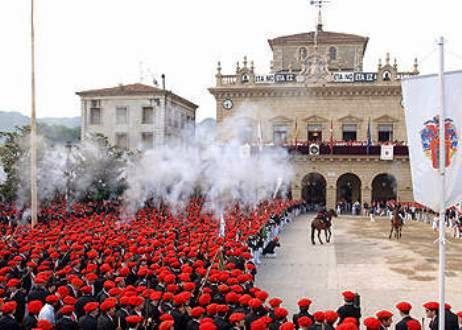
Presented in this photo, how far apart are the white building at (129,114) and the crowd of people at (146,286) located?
80.2ft

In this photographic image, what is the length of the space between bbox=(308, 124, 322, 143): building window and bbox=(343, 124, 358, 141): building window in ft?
6.01

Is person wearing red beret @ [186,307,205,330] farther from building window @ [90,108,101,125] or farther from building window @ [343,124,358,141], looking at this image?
building window @ [90,108,101,125]

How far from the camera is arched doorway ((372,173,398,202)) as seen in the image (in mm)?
38969

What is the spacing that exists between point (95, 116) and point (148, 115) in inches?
176

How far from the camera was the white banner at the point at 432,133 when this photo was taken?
696 cm

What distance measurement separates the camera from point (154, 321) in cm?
813

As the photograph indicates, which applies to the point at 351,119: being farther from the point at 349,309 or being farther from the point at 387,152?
the point at 349,309

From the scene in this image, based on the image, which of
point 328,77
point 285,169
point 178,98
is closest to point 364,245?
point 285,169

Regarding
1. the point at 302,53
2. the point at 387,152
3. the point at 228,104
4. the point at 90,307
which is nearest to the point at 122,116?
the point at 228,104

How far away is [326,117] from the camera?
39250mm

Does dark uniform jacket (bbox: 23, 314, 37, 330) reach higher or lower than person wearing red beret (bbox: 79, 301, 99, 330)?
lower

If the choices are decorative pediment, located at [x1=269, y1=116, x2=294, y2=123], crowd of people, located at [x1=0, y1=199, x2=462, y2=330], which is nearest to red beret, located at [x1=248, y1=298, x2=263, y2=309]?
crowd of people, located at [x1=0, y1=199, x2=462, y2=330]

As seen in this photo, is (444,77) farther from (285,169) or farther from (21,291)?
(285,169)

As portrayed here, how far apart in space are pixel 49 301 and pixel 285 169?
2989 centimetres
